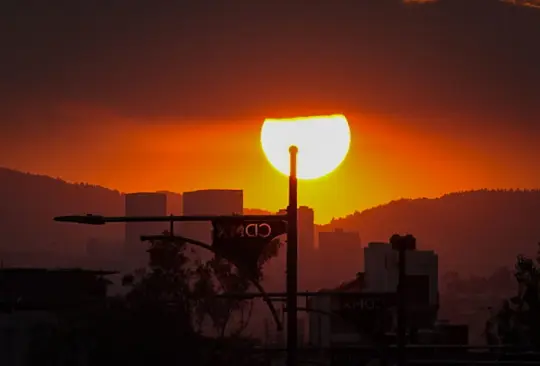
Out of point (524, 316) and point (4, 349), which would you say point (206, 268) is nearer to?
point (524, 316)

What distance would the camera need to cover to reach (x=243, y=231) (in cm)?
1800

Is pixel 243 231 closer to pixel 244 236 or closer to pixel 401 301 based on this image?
pixel 244 236

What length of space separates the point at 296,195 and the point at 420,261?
70822 mm

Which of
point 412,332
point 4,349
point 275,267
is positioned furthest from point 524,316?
point 275,267

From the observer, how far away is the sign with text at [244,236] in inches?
703

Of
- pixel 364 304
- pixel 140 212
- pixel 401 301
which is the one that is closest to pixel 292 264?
pixel 364 304

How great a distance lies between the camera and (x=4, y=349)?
46.4 metres

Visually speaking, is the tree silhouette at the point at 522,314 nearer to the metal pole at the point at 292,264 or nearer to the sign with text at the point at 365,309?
the sign with text at the point at 365,309

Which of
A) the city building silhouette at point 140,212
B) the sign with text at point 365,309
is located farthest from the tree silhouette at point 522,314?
the city building silhouette at point 140,212

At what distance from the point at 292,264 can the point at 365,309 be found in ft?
16.7

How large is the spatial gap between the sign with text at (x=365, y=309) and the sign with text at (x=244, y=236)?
15.4 feet

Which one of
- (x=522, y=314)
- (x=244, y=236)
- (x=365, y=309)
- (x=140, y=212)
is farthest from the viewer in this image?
(x=140, y=212)

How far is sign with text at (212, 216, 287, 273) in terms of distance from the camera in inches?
703

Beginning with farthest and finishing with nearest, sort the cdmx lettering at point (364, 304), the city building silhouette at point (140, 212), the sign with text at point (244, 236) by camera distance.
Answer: the city building silhouette at point (140, 212) < the cdmx lettering at point (364, 304) < the sign with text at point (244, 236)
